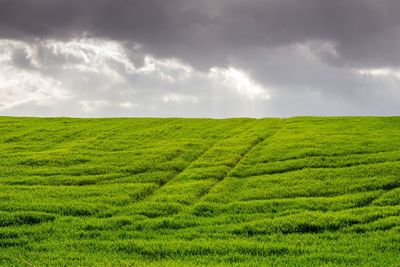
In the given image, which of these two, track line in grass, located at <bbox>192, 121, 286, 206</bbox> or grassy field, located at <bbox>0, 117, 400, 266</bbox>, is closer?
grassy field, located at <bbox>0, 117, 400, 266</bbox>

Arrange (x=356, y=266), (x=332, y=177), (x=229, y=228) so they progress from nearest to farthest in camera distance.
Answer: (x=356, y=266) < (x=229, y=228) < (x=332, y=177)

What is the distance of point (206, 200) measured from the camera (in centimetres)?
2239

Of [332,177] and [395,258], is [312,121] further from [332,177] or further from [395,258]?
[395,258]

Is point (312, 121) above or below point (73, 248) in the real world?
above

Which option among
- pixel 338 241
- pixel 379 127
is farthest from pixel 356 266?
pixel 379 127

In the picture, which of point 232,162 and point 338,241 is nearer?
point 338,241

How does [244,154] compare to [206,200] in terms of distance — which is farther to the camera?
[244,154]

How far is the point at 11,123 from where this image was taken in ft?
171

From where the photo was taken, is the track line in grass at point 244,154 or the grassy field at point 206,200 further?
the track line in grass at point 244,154

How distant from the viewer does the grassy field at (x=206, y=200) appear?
16078mm

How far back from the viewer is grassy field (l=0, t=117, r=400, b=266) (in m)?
16.1

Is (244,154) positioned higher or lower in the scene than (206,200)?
higher

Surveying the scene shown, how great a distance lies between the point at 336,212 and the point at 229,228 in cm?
426

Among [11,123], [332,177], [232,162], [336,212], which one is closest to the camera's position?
[336,212]
